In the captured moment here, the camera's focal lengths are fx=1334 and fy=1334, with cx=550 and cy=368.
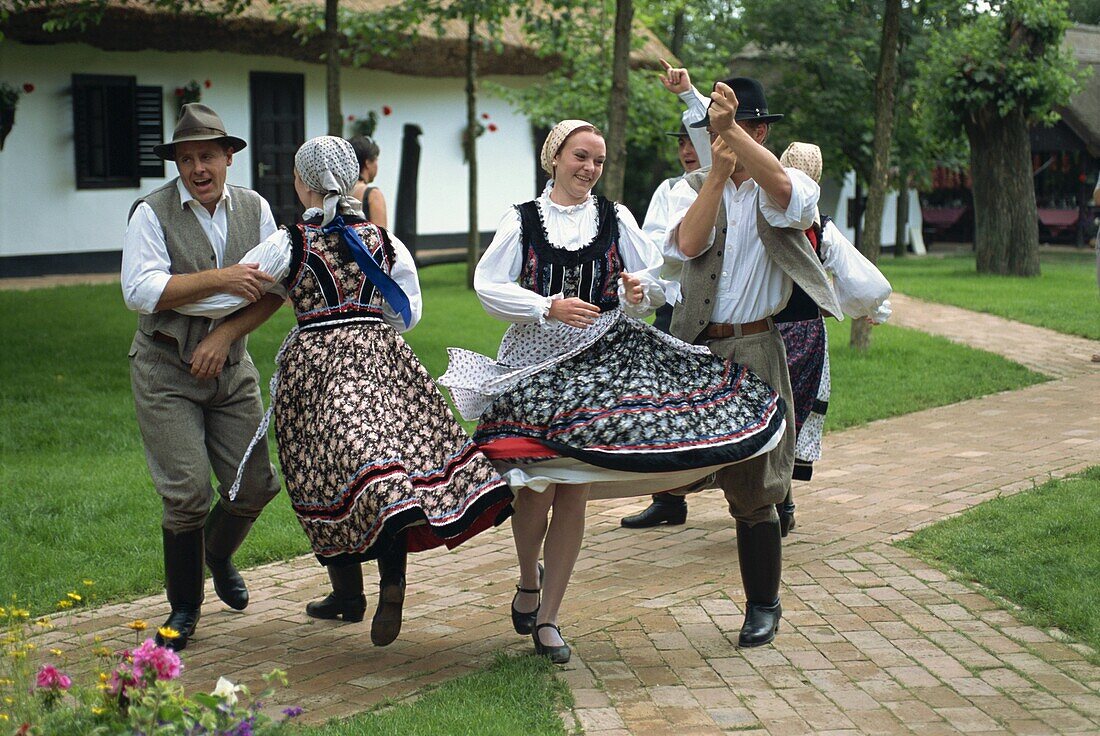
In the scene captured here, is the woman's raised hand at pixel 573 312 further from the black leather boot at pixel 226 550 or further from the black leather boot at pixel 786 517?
the black leather boot at pixel 786 517

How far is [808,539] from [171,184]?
3.23 meters

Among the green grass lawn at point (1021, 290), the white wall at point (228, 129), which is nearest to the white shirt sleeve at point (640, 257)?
the green grass lawn at point (1021, 290)

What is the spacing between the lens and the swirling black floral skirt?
4180 millimetres

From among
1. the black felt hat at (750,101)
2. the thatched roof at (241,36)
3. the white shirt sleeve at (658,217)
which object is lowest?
the white shirt sleeve at (658,217)

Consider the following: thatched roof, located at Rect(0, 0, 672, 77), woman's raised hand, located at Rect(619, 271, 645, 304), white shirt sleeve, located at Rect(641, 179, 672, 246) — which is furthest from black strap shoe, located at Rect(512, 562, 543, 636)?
thatched roof, located at Rect(0, 0, 672, 77)

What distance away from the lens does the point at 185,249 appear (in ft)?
15.3

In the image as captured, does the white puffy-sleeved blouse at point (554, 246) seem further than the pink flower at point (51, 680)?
Yes

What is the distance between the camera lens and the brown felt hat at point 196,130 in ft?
15.3

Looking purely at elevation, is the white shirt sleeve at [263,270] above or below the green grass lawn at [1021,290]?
above

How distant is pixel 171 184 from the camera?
478 centimetres

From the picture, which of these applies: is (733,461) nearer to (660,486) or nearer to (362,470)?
(660,486)

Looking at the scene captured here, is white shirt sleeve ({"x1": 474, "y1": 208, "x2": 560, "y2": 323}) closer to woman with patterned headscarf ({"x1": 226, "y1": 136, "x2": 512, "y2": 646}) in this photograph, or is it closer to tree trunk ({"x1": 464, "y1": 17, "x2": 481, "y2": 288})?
woman with patterned headscarf ({"x1": 226, "y1": 136, "x2": 512, "y2": 646})

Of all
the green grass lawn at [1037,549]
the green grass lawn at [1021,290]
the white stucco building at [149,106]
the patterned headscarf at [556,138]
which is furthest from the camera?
the white stucco building at [149,106]

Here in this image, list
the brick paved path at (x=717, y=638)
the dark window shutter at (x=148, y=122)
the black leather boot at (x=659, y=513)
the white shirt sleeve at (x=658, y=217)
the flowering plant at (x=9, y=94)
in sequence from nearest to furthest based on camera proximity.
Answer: the brick paved path at (x=717, y=638), the white shirt sleeve at (x=658, y=217), the black leather boot at (x=659, y=513), the flowering plant at (x=9, y=94), the dark window shutter at (x=148, y=122)
